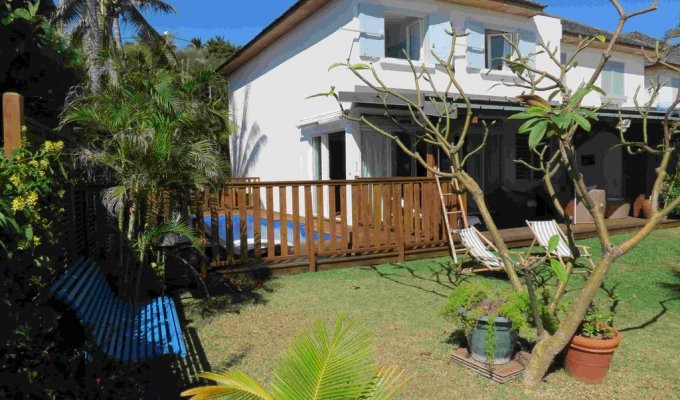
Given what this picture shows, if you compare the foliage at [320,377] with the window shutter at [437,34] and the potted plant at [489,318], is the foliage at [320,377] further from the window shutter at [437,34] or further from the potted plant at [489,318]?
the window shutter at [437,34]

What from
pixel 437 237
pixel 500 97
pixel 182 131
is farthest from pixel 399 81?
pixel 182 131

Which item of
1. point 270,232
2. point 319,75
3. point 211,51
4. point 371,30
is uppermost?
point 211,51

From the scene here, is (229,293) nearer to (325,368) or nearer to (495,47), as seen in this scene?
(325,368)

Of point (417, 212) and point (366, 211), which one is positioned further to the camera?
point (417, 212)

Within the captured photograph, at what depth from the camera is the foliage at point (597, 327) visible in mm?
3748

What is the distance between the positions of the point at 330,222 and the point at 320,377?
19.8ft

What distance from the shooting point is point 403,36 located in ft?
43.6

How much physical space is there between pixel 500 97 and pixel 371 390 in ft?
43.7

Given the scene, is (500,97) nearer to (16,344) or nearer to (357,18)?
(357,18)

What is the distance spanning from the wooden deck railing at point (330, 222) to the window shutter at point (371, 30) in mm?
4445

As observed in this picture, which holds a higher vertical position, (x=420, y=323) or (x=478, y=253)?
(x=478, y=253)

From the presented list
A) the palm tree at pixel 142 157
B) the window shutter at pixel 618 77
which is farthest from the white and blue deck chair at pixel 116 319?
the window shutter at pixel 618 77

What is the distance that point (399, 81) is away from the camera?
40.2 ft

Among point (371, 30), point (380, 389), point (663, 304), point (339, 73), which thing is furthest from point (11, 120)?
point (371, 30)
